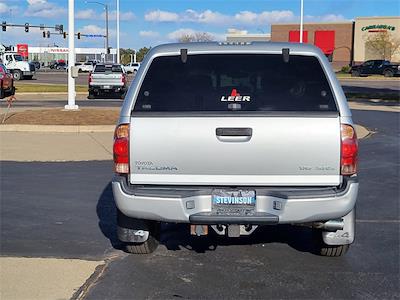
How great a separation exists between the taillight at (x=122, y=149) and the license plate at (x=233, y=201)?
2.46 ft

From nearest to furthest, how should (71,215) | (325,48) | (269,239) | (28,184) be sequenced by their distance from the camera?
(269,239), (71,215), (28,184), (325,48)

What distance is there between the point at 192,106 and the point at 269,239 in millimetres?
2089

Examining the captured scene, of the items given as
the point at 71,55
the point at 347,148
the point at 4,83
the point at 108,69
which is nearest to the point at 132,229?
the point at 347,148

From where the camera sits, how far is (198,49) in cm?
506

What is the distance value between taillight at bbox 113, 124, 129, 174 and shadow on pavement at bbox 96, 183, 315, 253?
1.39 metres

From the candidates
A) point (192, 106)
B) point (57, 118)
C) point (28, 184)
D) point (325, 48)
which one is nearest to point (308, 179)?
point (192, 106)

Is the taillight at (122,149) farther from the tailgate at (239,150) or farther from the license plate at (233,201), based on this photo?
the license plate at (233,201)

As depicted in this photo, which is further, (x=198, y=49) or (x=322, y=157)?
(x=198, y=49)

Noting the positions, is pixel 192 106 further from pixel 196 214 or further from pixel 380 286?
pixel 380 286

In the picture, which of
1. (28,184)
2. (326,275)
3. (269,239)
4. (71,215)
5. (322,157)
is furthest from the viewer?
(28,184)

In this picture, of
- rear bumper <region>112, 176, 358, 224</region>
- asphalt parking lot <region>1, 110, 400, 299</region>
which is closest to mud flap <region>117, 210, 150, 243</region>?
asphalt parking lot <region>1, 110, 400, 299</region>

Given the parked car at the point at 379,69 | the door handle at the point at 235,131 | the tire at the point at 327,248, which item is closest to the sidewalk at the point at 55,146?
the tire at the point at 327,248

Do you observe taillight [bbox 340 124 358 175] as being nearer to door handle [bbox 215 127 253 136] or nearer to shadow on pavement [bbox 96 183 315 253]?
door handle [bbox 215 127 253 136]

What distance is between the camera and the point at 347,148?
454 cm
